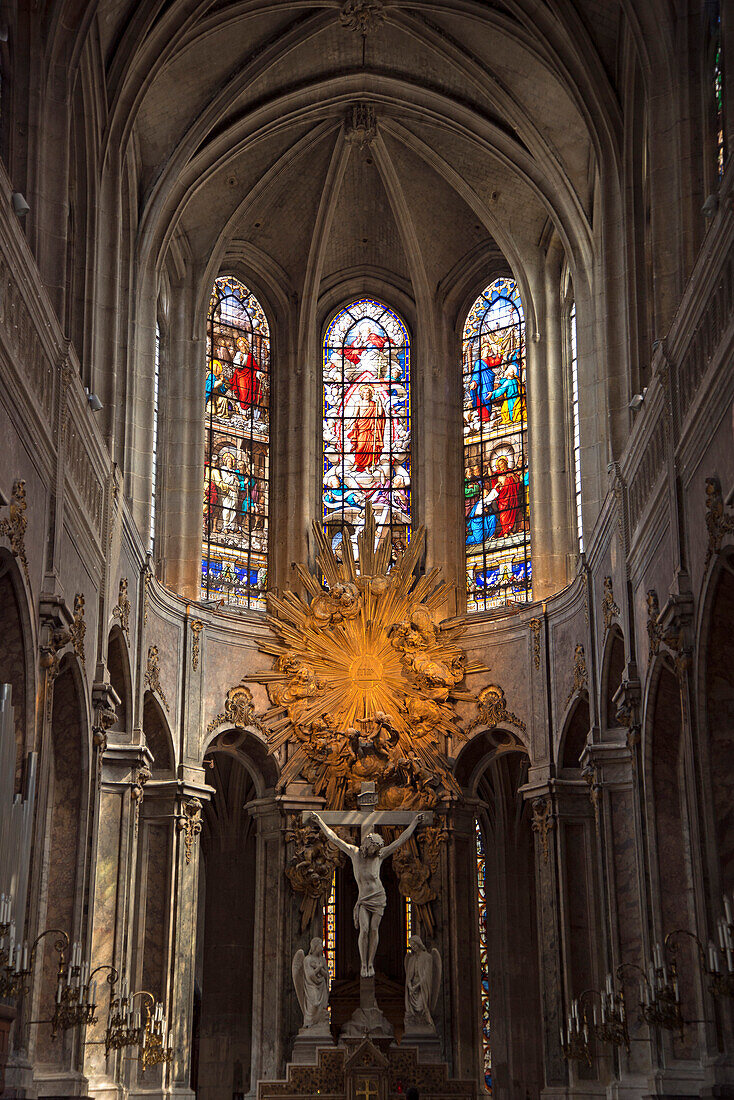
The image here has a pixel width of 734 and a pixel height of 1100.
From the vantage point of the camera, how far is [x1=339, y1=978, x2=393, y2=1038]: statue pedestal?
22281 mm

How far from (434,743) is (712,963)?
37.5ft

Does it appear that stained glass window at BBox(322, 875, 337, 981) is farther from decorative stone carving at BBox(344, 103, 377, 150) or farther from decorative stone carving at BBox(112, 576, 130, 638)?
decorative stone carving at BBox(344, 103, 377, 150)

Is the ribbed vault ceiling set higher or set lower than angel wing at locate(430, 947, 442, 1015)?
higher

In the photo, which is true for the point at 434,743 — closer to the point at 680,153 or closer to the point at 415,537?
the point at 415,537

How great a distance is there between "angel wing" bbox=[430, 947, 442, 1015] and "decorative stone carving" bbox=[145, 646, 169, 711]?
5560 millimetres

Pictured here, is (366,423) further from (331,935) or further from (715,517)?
(715,517)

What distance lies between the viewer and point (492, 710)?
24.7 meters

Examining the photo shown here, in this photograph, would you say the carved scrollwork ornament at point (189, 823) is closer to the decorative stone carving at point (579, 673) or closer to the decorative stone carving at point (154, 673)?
the decorative stone carving at point (154, 673)

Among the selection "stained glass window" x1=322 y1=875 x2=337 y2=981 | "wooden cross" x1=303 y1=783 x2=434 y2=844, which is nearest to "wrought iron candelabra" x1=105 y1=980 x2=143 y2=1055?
"wooden cross" x1=303 y1=783 x2=434 y2=844

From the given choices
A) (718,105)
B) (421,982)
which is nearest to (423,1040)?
(421,982)

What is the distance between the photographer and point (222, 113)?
79.0 feet

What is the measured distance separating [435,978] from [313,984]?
6.06 feet

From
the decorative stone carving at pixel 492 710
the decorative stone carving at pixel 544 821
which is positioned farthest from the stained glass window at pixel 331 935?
the decorative stone carving at pixel 544 821

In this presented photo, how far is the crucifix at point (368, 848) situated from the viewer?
22906 mm
